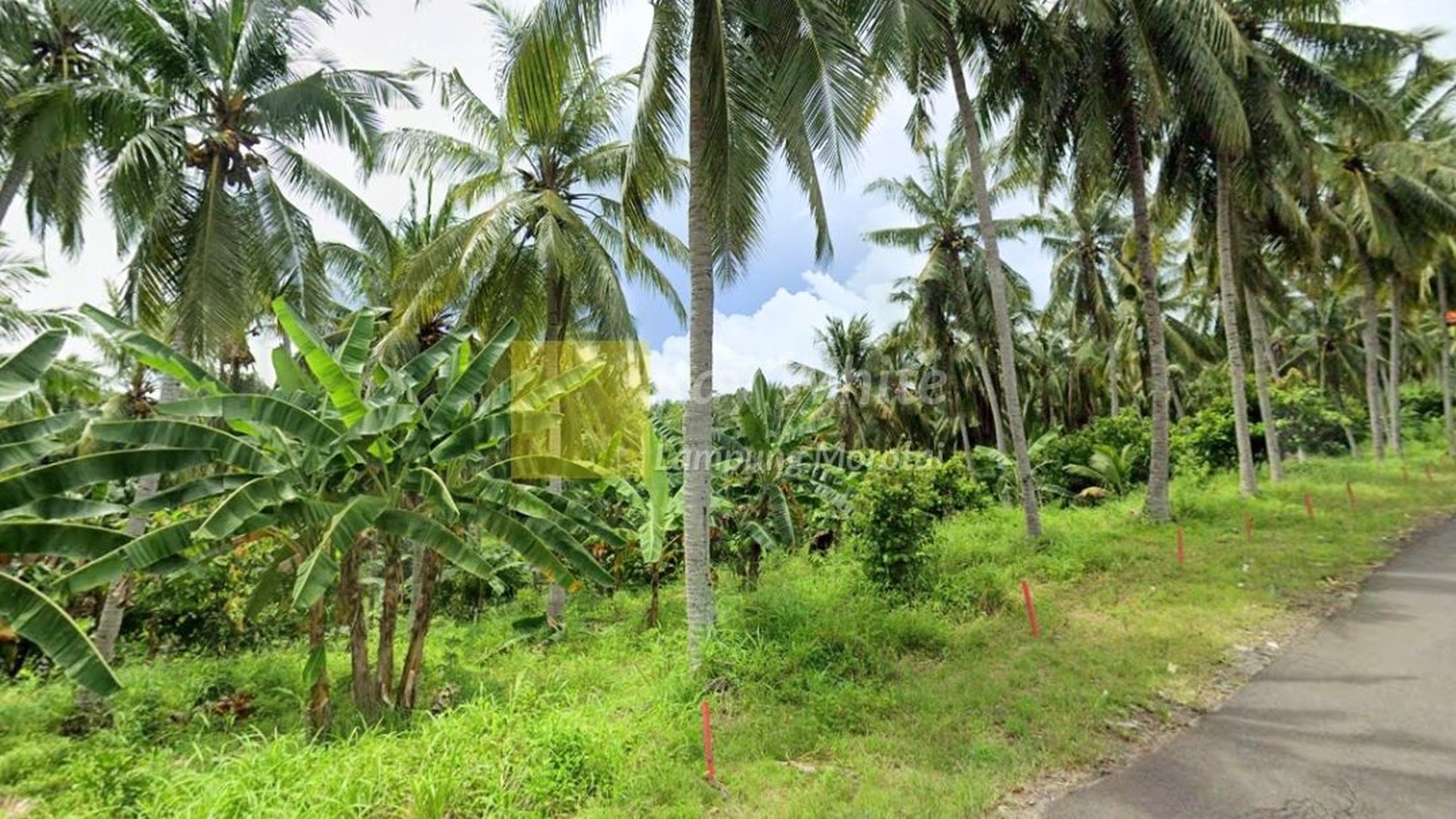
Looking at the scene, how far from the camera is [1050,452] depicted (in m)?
18.2

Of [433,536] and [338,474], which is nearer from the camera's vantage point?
[433,536]

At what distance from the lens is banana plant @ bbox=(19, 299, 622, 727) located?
5.24 m

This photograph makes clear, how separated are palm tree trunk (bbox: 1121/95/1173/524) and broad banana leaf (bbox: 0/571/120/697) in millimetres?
14187

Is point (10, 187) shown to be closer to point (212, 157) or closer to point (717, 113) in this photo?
point (212, 157)

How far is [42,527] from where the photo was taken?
4.54 m

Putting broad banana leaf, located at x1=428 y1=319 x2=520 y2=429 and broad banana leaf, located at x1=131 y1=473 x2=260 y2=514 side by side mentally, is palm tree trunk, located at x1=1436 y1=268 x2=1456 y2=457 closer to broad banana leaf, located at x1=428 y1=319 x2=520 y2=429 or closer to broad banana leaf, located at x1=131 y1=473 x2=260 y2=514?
broad banana leaf, located at x1=428 y1=319 x2=520 y2=429

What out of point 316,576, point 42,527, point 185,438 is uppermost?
point 185,438

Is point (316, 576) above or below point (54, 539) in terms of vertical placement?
below

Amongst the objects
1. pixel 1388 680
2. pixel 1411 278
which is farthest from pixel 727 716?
pixel 1411 278

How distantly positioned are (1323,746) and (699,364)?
599 cm

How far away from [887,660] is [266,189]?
10844 mm

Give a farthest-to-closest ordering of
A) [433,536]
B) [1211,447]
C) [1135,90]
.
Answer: [1211,447], [1135,90], [433,536]

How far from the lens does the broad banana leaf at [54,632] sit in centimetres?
418

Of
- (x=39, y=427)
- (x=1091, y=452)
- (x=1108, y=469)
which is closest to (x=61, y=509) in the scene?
(x=39, y=427)
